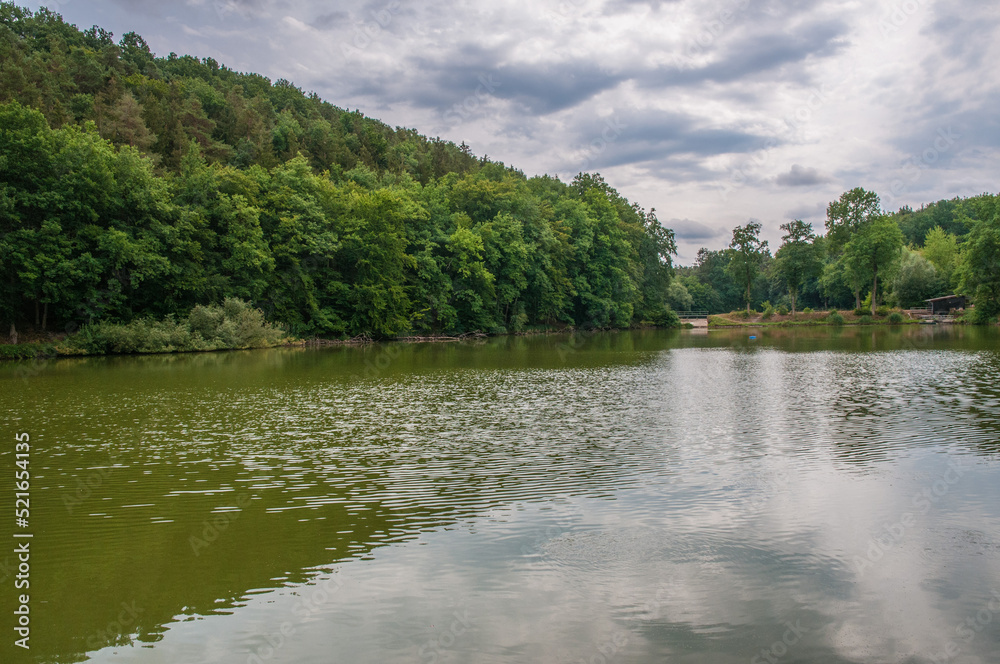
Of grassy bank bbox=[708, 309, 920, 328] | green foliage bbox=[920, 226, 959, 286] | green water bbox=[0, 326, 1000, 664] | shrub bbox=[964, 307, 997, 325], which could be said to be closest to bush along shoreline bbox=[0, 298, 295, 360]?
green water bbox=[0, 326, 1000, 664]

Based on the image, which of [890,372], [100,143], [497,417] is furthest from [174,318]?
[890,372]

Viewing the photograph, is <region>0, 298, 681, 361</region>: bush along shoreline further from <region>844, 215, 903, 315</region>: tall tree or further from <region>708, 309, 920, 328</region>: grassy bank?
<region>844, 215, 903, 315</region>: tall tree

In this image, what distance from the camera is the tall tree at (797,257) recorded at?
9644cm

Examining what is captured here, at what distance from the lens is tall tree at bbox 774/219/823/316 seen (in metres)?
96.4

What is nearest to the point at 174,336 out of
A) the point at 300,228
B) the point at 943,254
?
the point at 300,228

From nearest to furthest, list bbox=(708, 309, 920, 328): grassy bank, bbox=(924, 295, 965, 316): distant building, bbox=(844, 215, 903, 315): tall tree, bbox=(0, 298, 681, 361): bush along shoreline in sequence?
bbox=(0, 298, 681, 361): bush along shoreline
bbox=(708, 309, 920, 328): grassy bank
bbox=(924, 295, 965, 316): distant building
bbox=(844, 215, 903, 315): tall tree

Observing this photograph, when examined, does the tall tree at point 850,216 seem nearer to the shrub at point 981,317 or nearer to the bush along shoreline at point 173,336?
the shrub at point 981,317

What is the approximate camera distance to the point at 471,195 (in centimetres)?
7556

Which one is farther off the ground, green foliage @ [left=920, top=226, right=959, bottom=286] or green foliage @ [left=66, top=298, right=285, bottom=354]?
green foliage @ [left=920, top=226, right=959, bottom=286]

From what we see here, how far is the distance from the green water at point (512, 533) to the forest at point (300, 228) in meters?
27.1

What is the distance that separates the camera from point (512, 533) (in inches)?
335

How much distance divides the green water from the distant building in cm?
8059

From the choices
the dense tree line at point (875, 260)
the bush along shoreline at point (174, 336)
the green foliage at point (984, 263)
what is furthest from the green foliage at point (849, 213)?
the bush along shoreline at point (174, 336)

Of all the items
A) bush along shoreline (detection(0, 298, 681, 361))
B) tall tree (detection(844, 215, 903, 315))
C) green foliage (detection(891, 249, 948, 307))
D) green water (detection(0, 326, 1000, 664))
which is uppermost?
tall tree (detection(844, 215, 903, 315))
